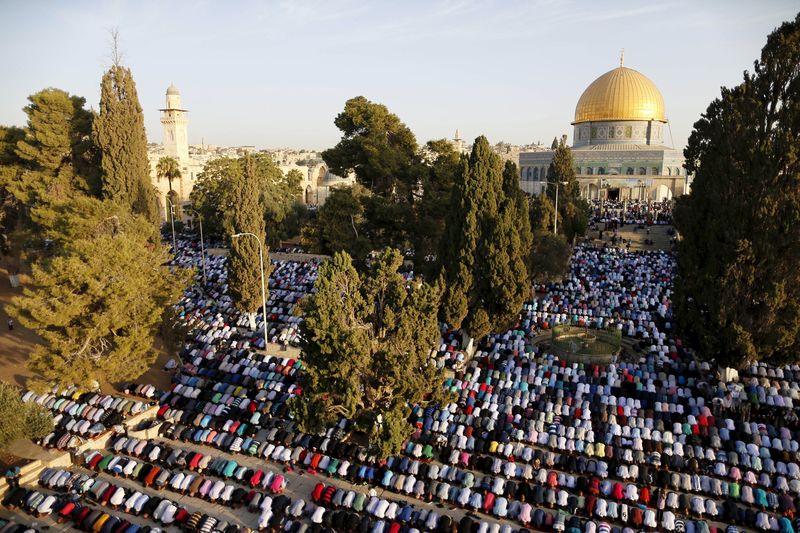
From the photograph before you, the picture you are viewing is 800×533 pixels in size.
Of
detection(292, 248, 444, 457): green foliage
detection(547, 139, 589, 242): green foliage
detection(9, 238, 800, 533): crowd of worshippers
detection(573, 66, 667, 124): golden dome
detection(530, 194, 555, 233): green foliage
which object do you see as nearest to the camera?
detection(9, 238, 800, 533): crowd of worshippers

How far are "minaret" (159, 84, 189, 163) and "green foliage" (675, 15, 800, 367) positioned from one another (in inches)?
2888

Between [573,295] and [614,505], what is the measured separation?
61.4 feet

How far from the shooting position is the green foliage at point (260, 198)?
43375 millimetres

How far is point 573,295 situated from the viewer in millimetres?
31188

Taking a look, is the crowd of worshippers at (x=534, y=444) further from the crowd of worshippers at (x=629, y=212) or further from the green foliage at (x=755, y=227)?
the crowd of worshippers at (x=629, y=212)

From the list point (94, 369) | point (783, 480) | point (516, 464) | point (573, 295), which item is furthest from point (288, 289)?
point (783, 480)

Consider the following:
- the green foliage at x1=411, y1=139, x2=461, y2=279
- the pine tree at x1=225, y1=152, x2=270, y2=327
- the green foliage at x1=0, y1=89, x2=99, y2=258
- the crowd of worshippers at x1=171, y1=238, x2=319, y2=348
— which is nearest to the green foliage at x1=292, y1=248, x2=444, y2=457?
the crowd of worshippers at x1=171, y1=238, x2=319, y2=348

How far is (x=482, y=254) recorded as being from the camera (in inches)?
904

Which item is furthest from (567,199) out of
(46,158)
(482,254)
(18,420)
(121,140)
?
(18,420)

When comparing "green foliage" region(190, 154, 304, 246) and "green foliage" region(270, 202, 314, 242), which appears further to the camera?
"green foliage" region(270, 202, 314, 242)

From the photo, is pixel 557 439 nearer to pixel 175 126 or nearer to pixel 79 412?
pixel 79 412

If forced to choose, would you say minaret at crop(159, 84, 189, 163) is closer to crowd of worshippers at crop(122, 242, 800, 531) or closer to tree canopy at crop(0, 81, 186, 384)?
tree canopy at crop(0, 81, 186, 384)

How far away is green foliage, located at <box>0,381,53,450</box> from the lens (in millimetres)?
15562

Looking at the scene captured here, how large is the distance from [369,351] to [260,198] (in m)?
30.2
